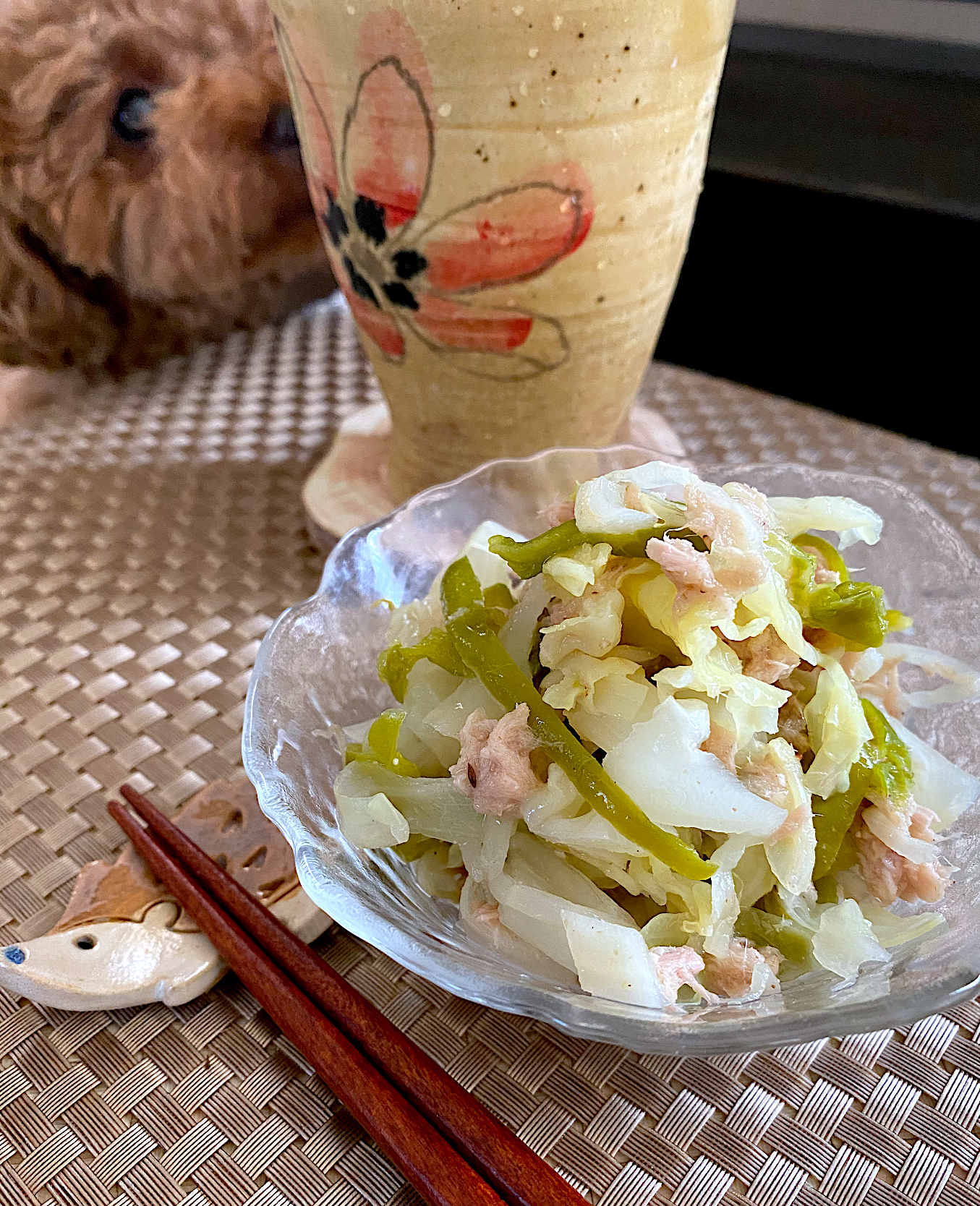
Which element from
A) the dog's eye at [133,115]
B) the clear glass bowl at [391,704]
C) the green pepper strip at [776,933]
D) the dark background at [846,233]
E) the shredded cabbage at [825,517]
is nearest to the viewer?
the clear glass bowl at [391,704]

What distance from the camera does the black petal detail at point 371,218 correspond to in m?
1.04

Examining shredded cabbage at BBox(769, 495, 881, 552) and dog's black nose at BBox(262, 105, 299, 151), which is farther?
dog's black nose at BBox(262, 105, 299, 151)

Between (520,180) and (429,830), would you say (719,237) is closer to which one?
(520,180)

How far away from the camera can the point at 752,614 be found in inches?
28.3

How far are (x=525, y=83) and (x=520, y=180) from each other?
93 millimetres

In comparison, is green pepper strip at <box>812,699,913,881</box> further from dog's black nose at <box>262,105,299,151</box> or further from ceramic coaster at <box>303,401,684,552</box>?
dog's black nose at <box>262,105,299,151</box>

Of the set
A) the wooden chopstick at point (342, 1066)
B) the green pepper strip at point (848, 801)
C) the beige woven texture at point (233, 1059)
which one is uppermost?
the green pepper strip at point (848, 801)

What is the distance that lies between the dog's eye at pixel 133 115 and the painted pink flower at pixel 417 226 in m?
0.47

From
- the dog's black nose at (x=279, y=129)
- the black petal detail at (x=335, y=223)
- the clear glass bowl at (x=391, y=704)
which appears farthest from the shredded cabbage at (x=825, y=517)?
the dog's black nose at (x=279, y=129)

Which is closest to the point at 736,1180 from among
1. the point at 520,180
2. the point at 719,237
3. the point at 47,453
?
the point at 520,180

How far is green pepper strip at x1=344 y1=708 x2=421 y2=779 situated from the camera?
750mm

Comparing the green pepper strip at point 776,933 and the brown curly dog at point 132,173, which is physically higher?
the brown curly dog at point 132,173

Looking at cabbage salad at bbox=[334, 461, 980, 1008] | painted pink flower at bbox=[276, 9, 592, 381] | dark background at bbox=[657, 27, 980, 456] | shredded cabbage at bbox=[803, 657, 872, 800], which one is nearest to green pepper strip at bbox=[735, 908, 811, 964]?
cabbage salad at bbox=[334, 461, 980, 1008]

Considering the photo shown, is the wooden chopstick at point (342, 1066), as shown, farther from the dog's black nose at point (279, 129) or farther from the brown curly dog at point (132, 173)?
the dog's black nose at point (279, 129)
